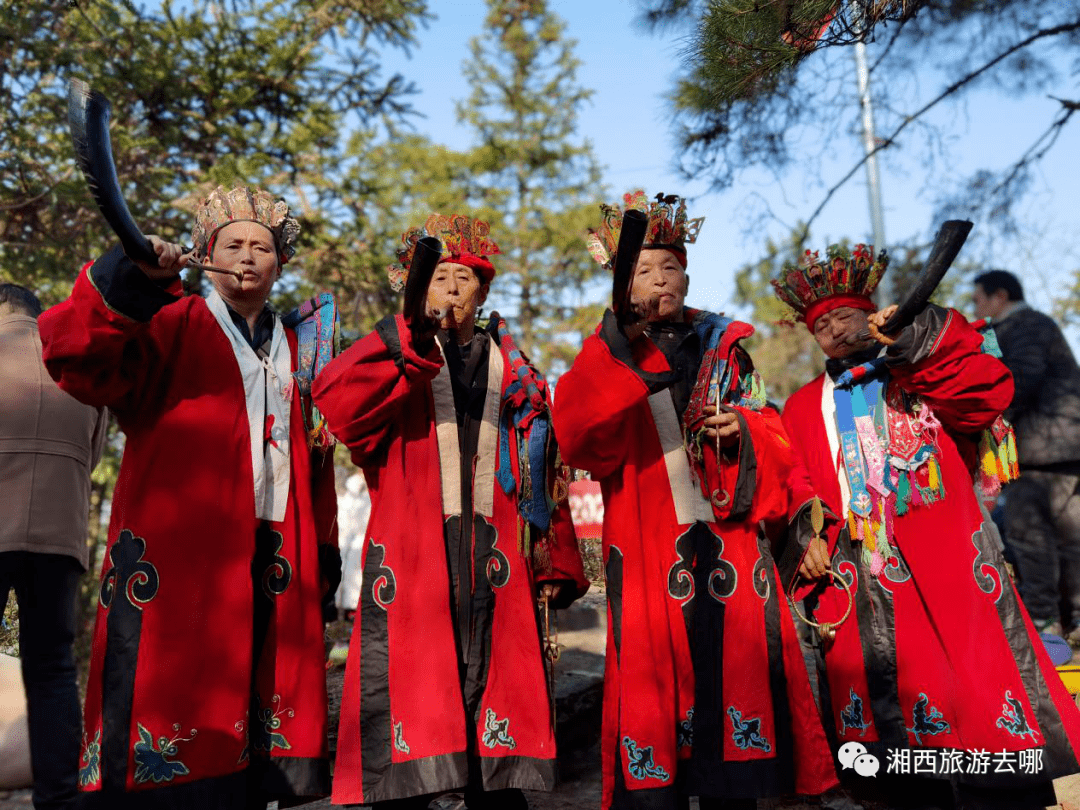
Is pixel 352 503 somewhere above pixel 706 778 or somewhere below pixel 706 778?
above

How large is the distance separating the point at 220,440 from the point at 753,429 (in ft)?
5.86

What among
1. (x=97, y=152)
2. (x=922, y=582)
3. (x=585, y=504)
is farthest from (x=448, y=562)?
(x=585, y=504)

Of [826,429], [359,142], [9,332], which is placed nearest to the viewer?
[826,429]

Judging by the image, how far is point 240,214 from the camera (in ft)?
11.3

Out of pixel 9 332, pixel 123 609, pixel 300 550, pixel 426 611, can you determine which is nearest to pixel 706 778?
pixel 426 611

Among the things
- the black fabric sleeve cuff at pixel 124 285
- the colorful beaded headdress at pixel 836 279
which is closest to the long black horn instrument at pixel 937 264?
the colorful beaded headdress at pixel 836 279

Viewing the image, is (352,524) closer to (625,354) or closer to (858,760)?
(858,760)

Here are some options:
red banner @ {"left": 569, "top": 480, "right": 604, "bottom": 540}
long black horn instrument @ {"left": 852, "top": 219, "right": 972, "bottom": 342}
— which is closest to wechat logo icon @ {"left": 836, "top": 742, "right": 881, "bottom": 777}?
long black horn instrument @ {"left": 852, "top": 219, "right": 972, "bottom": 342}

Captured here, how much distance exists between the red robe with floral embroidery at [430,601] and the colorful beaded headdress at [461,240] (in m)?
0.45

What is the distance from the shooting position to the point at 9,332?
14.0ft

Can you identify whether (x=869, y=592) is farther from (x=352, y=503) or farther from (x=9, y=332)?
(x=352, y=503)

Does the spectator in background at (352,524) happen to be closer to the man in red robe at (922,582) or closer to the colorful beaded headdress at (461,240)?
the colorful beaded headdress at (461,240)

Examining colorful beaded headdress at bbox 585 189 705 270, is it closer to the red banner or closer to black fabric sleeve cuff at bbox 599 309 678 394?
black fabric sleeve cuff at bbox 599 309 678 394

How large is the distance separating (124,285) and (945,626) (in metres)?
3.05
